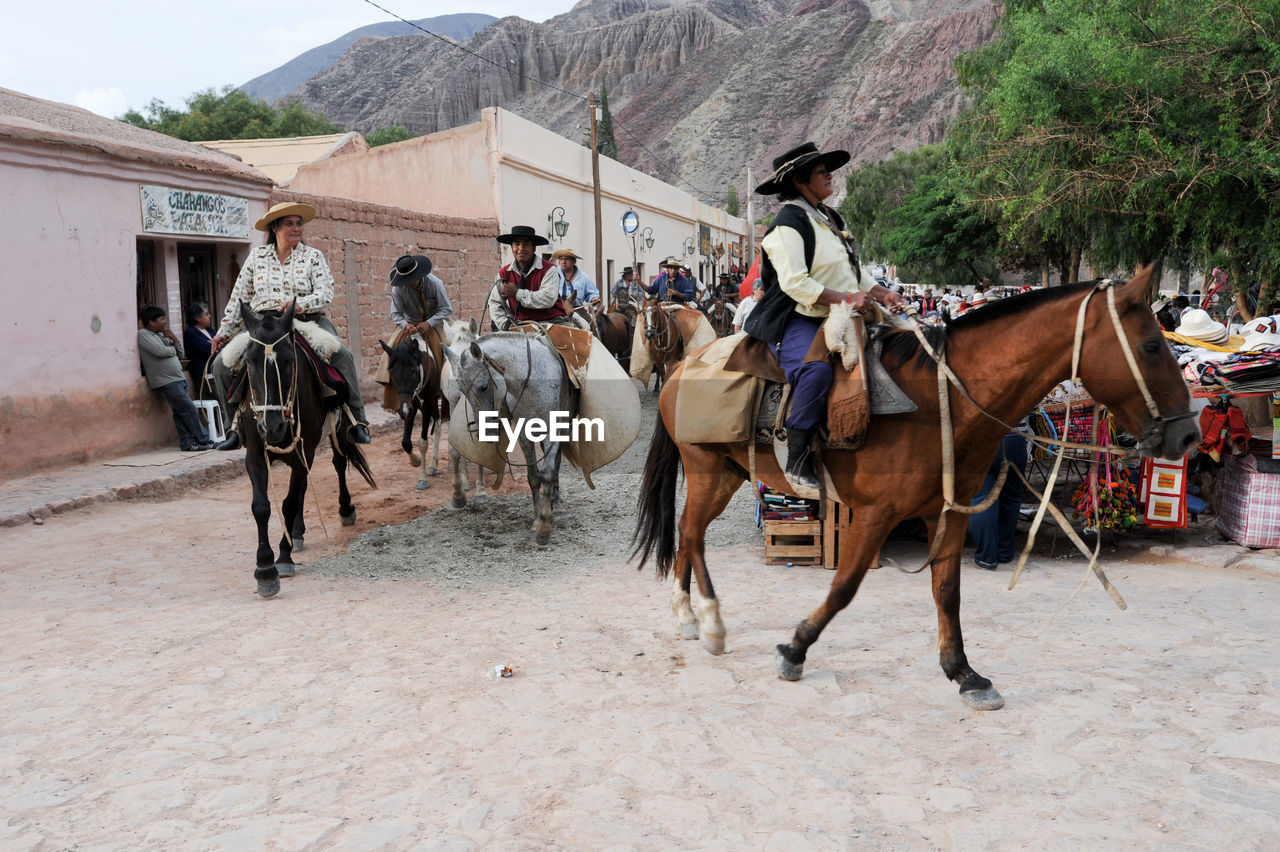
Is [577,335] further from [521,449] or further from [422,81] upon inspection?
[422,81]

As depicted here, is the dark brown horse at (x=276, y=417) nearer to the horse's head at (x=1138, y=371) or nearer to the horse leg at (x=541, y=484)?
the horse leg at (x=541, y=484)

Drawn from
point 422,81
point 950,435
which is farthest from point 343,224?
point 422,81

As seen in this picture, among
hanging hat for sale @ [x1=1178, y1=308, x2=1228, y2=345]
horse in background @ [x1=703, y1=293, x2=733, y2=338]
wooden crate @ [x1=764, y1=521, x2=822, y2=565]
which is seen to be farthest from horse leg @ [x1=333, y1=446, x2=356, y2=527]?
horse in background @ [x1=703, y1=293, x2=733, y2=338]

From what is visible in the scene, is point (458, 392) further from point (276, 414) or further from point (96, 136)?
point (96, 136)

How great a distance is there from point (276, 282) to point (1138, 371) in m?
5.58

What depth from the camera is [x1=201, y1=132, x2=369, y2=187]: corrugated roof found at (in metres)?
27.8

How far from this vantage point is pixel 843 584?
13.3 ft

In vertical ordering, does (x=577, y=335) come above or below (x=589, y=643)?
above

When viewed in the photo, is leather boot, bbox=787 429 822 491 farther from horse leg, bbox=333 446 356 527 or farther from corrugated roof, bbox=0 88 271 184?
corrugated roof, bbox=0 88 271 184

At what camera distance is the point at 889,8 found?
144m

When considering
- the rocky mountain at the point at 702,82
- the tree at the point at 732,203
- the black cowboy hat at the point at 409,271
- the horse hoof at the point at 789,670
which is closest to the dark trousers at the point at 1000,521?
the horse hoof at the point at 789,670

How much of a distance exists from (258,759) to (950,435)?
3177 mm

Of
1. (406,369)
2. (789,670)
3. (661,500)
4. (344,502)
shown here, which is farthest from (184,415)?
(789,670)

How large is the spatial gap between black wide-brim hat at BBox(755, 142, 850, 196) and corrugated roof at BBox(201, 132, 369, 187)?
83.6 feet
